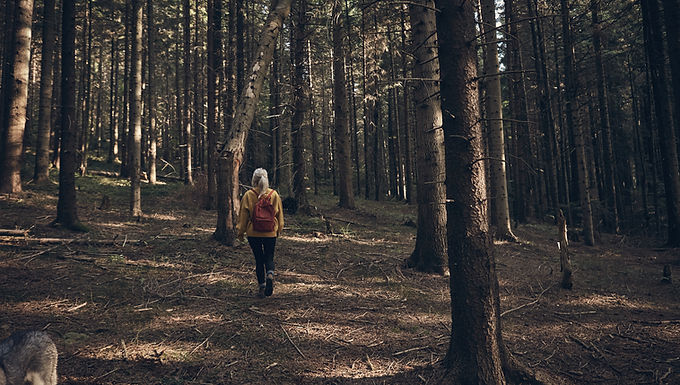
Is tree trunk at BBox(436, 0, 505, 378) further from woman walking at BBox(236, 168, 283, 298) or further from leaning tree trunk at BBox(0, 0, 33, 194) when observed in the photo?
leaning tree trunk at BBox(0, 0, 33, 194)

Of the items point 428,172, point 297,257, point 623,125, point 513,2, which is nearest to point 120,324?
point 297,257

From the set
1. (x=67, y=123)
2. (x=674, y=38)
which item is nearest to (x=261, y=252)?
(x=67, y=123)

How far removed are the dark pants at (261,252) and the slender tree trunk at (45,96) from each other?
1304 centimetres

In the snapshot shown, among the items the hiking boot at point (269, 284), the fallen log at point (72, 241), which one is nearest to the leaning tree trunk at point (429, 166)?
the hiking boot at point (269, 284)

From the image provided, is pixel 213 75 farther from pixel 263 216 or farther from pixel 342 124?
pixel 263 216

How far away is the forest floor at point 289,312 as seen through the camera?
4484mm

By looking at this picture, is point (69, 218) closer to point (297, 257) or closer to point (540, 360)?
point (297, 257)

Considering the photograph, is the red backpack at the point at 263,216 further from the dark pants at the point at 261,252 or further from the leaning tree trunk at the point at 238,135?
the leaning tree trunk at the point at 238,135

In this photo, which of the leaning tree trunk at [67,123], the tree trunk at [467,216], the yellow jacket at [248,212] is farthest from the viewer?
the leaning tree trunk at [67,123]

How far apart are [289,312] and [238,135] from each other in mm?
5121

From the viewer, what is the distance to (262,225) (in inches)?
264

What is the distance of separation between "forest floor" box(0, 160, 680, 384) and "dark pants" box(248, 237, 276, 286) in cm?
48

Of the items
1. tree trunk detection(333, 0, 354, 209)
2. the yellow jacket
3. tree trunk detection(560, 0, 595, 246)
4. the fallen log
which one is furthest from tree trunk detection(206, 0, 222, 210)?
tree trunk detection(560, 0, 595, 246)

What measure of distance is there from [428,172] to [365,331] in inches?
170
